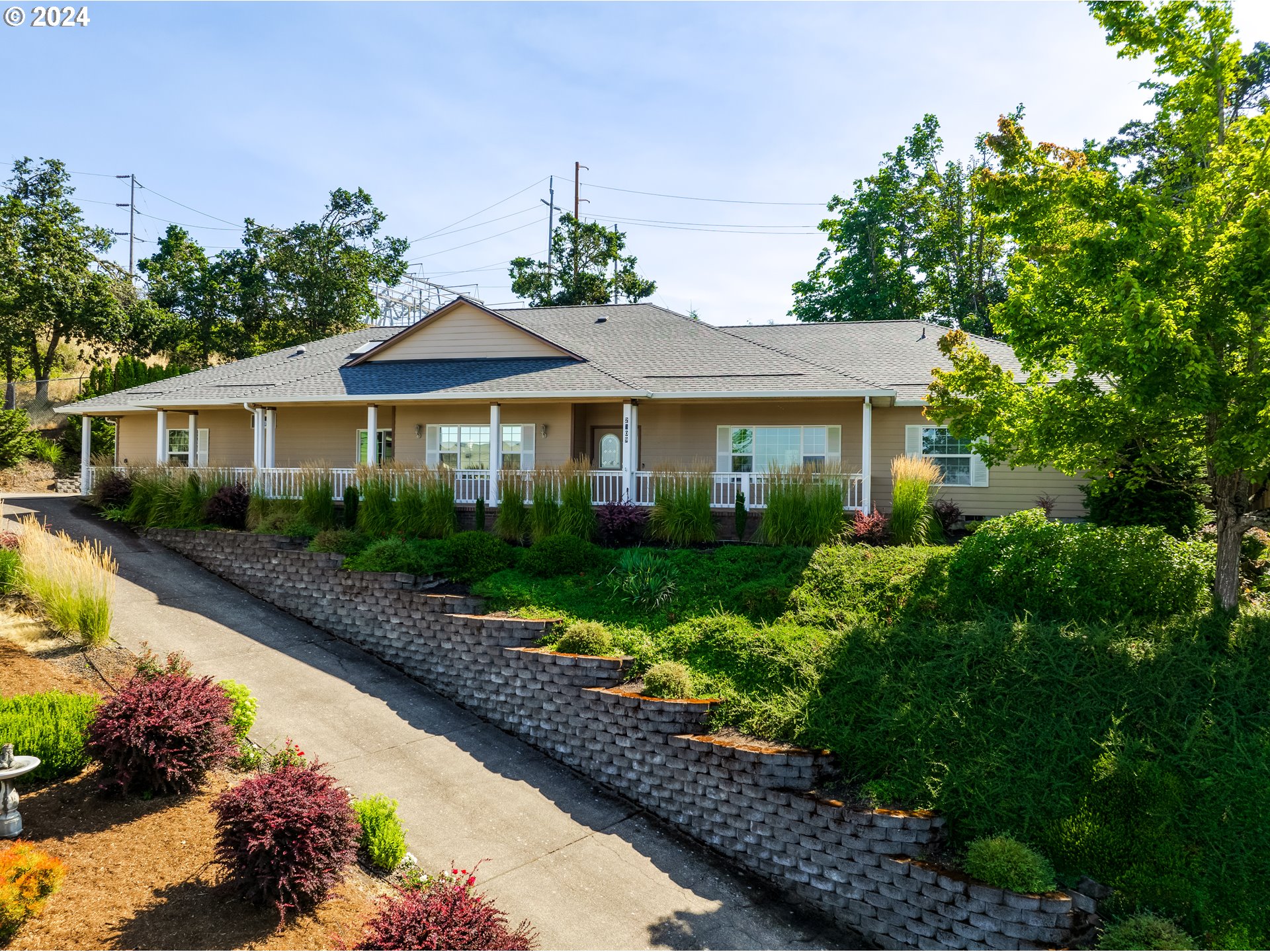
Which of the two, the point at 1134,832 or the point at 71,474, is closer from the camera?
the point at 1134,832

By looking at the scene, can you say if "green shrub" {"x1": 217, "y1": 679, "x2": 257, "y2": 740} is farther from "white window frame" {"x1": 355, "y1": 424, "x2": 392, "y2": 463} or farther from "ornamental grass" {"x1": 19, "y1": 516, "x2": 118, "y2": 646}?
"white window frame" {"x1": 355, "y1": 424, "x2": 392, "y2": 463}

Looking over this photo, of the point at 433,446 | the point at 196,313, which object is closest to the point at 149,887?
the point at 433,446

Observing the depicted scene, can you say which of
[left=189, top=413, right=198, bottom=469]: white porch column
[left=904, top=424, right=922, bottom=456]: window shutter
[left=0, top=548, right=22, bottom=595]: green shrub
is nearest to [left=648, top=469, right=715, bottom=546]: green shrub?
[left=904, top=424, right=922, bottom=456]: window shutter

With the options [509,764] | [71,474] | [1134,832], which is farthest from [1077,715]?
[71,474]

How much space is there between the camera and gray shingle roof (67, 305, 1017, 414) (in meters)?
14.7

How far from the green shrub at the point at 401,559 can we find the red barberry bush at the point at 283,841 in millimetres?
5856

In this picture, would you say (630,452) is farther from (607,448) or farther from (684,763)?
(684,763)

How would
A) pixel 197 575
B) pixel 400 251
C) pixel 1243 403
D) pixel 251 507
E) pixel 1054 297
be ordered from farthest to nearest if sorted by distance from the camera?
pixel 400 251 < pixel 251 507 < pixel 197 575 < pixel 1054 297 < pixel 1243 403

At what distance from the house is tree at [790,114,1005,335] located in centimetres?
922

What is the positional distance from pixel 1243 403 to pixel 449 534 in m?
10.9

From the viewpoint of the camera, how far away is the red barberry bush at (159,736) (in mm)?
6275

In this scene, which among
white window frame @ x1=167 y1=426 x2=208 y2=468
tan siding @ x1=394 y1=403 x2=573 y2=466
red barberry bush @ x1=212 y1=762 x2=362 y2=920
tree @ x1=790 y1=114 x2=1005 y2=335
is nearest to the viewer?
red barberry bush @ x1=212 y1=762 x2=362 y2=920

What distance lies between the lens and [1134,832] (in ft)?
19.7

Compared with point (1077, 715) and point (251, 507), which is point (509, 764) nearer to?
point (1077, 715)
